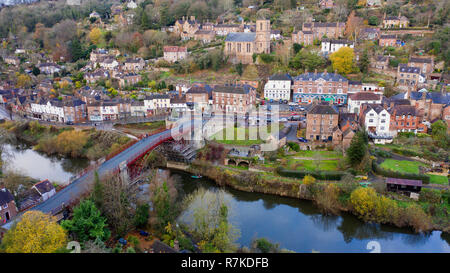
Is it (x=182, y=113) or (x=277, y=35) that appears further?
(x=277, y=35)

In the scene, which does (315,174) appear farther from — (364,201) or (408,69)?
(408,69)

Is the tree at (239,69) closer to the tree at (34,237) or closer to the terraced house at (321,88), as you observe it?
the terraced house at (321,88)

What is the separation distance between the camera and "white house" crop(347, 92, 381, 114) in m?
31.0

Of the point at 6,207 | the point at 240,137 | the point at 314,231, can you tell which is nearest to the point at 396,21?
the point at 240,137

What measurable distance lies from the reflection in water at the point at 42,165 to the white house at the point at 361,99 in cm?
2442

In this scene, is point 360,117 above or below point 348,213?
above

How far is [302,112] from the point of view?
110 ft

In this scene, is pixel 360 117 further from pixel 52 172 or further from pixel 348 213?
pixel 52 172

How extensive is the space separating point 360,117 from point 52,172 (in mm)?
26257

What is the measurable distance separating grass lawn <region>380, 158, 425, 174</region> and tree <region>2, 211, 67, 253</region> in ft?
65.7

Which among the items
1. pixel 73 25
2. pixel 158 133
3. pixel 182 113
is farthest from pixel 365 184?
pixel 73 25

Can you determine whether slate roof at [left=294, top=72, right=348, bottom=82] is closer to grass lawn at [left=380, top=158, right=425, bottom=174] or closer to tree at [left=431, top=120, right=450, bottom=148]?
tree at [left=431, top=120, right=450, bottom=148]

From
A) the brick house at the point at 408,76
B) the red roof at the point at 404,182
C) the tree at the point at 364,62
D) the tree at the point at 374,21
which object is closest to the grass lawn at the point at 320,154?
the red roof at the point at 404,182

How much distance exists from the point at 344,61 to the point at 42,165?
31928mm
